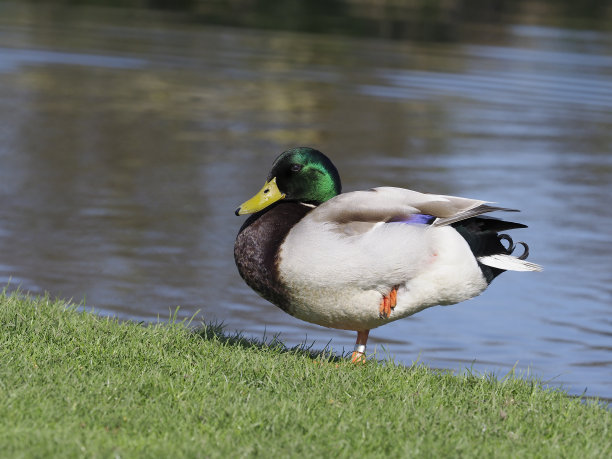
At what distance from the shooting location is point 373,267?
458cm

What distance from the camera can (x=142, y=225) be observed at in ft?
28.3

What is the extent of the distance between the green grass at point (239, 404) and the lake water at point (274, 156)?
1.04 m

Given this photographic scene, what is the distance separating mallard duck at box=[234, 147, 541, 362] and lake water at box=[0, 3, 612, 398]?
3.06 feet

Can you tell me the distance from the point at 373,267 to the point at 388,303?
0.71 ft

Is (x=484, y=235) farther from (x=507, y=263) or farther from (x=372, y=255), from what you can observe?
(x=372, y=255)

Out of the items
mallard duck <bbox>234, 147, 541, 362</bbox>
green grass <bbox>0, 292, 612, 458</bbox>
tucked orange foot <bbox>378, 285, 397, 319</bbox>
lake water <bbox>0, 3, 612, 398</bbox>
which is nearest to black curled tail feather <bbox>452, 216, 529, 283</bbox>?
mallard duck <bbox>234, 147, 541, 362</bbox>

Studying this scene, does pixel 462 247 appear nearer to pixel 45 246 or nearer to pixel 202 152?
pixel 45 246

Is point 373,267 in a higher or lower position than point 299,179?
lower

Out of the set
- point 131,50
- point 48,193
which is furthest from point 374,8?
point 48,193

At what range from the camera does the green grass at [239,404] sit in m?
3.72

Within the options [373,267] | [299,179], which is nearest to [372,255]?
[373,267]

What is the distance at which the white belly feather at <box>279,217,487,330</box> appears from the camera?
4.59m

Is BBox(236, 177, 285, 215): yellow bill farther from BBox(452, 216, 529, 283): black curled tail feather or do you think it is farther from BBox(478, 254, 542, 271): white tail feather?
BBox(478, 254, 542, 271): white tail feather

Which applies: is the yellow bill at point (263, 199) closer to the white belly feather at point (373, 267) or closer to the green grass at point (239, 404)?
the white belly feather at point (373, 267)
